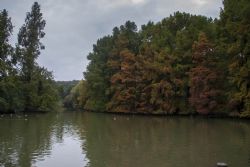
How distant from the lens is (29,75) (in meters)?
67.2

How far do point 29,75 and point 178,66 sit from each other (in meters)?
25.4

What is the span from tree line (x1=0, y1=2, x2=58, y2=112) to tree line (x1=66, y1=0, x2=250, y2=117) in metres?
10.8

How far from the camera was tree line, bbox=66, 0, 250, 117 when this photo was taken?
43.3m

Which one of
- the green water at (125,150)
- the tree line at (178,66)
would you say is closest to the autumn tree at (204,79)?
the tree line at (178,66)

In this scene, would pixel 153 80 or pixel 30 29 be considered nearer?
pixel 153 80

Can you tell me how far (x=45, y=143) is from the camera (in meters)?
25.2

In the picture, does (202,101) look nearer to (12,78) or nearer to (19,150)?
(12,78)

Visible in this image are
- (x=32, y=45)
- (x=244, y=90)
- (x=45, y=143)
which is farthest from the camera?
(x=32, y=45)

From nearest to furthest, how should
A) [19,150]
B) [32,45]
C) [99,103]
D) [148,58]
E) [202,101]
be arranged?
1. [19,150]
2. [202,101]
3. [148,58]
4. [32,45]
5. [99,103]

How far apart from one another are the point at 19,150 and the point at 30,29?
49.6 m

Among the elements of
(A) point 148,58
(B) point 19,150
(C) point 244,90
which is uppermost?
(A) point 148,58

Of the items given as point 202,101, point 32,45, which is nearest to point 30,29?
point 32,45

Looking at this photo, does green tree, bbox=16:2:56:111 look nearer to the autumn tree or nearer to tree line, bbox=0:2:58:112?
tree line, bbox=0:2:58:112

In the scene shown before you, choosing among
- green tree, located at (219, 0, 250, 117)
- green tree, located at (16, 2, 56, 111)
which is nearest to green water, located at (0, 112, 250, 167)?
green tree, located at (219, 0, 250, 117)
